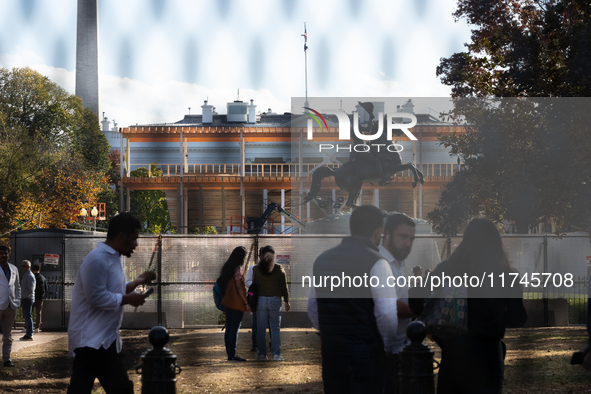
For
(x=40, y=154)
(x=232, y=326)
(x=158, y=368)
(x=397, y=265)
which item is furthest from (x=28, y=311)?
Result: (x=40, y=154)

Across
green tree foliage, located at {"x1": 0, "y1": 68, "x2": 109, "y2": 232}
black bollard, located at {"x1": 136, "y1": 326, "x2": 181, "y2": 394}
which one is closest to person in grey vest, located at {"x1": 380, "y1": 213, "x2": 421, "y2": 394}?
black bollard, located at {"x1": 136, "y1": 326, "x2": 181, "y2": 394}

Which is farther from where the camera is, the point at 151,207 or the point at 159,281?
the point at 151,207

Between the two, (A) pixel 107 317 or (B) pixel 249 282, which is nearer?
(A) pixel 107 317

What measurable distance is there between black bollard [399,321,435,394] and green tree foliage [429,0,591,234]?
7.71 meters

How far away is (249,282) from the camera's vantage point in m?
9.60

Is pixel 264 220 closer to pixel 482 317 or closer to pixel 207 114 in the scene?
pixel 482 317

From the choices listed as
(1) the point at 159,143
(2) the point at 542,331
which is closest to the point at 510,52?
(2) the point at 542,331

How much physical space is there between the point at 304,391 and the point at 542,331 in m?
7.88

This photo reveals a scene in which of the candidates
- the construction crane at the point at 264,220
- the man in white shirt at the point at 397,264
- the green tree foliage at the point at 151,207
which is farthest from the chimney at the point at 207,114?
the man in white shirt at the point at 397,264

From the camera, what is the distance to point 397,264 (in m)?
4.47

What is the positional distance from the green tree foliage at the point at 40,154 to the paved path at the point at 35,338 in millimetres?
21461

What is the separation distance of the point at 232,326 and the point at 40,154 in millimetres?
34542

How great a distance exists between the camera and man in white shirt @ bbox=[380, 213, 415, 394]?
426cm

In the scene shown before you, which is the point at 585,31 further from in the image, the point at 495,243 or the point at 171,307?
the point at 171,307
